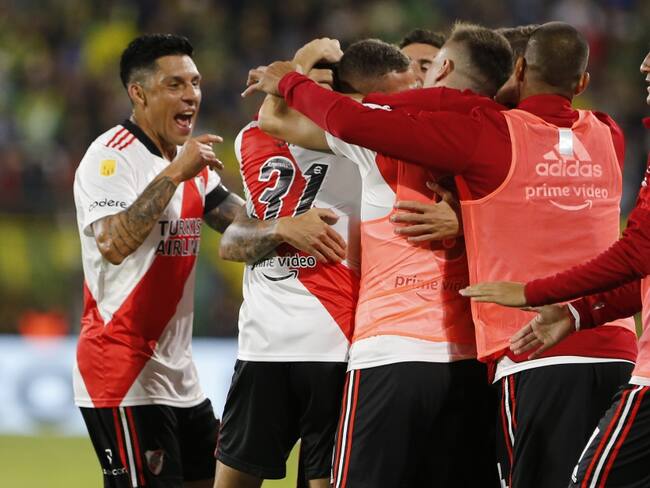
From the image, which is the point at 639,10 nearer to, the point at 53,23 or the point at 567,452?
the point at 53,23

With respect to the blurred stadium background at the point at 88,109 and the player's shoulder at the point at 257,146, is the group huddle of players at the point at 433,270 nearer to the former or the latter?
the player's shoulder at the point at 257,146

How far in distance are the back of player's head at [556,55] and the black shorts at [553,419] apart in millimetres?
1057

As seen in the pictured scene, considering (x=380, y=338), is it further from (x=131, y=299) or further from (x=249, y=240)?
(x=131, y=299)

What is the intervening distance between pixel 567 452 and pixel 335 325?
109 cm

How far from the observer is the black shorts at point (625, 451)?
141 inches

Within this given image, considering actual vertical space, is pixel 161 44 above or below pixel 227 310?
above

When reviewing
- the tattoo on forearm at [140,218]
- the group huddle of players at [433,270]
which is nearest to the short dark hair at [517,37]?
the group huddle of players at [433,270]

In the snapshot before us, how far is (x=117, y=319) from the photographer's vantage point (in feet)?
17.5

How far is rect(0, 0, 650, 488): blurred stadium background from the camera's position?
1033 cm

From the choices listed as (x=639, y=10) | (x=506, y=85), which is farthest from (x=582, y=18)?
(x=506, y=85)

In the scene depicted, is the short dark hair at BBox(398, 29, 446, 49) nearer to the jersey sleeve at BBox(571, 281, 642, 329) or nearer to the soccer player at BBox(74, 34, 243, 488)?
the soccer player at BBox(74, 34, 243, 488)

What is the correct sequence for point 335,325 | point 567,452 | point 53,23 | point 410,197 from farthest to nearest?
1. point 53,23
2. point 335,325
3. point 410,197
4. point 567,452

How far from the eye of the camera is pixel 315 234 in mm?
4426

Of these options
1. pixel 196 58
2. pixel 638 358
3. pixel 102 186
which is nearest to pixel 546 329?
pixel 638 358
